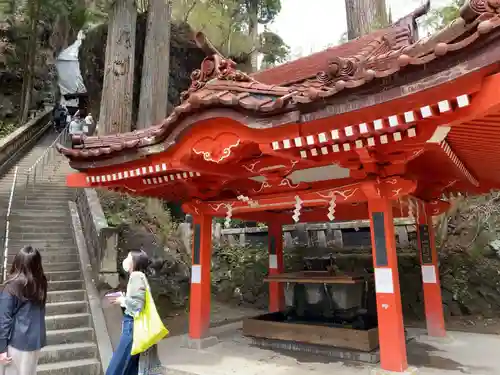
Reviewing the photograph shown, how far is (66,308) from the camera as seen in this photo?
6652 mm

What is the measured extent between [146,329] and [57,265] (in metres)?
4.67

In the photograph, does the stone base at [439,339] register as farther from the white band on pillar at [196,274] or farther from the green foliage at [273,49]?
the green foliage at [273,49]

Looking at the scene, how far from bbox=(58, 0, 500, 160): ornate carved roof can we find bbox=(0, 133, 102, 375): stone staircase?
257cm

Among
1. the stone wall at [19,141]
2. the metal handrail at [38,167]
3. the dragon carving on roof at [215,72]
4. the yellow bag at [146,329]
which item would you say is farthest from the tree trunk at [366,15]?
the stone wall at [19,141]

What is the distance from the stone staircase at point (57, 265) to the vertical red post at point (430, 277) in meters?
5.76

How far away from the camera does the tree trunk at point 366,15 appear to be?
31.2 ft

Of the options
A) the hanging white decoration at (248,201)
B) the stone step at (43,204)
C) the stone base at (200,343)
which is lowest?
the stone base at (200,343)

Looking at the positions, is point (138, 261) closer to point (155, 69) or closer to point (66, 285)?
point (66, 285)

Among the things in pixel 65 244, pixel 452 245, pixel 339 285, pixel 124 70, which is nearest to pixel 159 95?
pixel 124 70

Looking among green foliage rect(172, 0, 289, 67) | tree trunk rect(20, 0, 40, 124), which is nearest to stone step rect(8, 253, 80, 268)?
green foliage rect(172, 0, 289, 67)

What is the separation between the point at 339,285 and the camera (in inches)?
265

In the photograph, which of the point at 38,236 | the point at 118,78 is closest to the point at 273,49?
the point at 118,78

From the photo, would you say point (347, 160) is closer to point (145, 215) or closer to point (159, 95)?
point (145, 215)

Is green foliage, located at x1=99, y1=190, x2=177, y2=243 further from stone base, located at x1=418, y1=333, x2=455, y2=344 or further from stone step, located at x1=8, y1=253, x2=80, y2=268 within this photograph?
stone base, located at x1=418, y1=333, x2=455, y2=344
